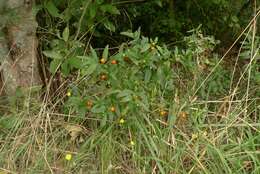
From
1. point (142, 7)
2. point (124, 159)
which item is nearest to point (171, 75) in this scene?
point (124, 159)

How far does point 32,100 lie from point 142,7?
1.61 metres

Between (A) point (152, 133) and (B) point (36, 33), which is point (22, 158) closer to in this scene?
(A) point (152, 133)

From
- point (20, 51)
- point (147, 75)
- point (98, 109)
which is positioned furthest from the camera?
point (20, 51)

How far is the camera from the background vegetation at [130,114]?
92.4 inches

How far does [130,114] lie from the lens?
95.7 inches

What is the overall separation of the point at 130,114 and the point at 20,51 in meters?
0.80

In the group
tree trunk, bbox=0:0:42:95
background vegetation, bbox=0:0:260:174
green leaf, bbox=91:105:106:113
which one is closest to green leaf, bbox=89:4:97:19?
background vegetation, bbox=0:0:260:174

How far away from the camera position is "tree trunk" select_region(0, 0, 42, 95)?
2.75 metres

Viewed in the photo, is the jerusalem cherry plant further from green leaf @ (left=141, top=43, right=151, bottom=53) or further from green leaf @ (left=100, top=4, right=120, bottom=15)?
green leaf @ (left=100, top=4, right=120, bottom=15)

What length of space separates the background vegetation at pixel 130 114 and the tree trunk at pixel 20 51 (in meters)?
0.12

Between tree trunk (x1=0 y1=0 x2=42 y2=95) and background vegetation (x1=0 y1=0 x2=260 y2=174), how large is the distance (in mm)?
118

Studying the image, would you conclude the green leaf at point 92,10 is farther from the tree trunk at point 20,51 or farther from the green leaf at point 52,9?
the tree trunk at point 20,51

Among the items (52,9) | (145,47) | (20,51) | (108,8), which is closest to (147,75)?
(145,47)

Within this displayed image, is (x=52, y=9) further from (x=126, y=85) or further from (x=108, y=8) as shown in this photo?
(x=126, y=85)
